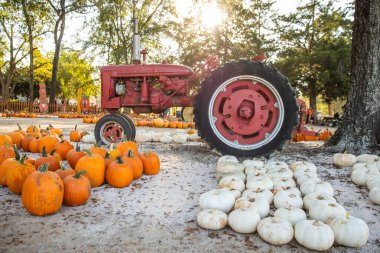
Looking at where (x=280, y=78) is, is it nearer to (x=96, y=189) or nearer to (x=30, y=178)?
(x=96, y=189)

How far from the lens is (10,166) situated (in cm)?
288

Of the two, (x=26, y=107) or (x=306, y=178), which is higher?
(x=26, y=107)

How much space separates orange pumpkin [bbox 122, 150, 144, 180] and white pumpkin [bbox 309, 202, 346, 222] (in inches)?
69.3

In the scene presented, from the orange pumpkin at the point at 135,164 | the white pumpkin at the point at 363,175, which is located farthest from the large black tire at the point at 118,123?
the white pumpkin at the point at 363,175

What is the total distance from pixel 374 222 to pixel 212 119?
7.65 feet

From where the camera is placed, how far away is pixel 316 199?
247cm

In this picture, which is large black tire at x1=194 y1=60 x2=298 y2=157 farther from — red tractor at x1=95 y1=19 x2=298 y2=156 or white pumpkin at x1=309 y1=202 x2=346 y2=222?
white pumpkin at x1=309 y1=202 x2=346 y2=222

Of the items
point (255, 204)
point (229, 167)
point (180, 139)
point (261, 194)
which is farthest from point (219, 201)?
point (180, 139)

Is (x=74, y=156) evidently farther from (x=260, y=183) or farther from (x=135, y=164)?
(x=260, y=183)

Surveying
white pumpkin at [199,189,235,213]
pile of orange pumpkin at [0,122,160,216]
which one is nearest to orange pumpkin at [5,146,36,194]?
pile of orange pumpkin at [0,122,160,216]

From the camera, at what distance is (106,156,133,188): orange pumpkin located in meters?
3.03

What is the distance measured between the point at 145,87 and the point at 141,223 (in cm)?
332

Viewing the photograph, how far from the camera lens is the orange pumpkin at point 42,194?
7.53 feet

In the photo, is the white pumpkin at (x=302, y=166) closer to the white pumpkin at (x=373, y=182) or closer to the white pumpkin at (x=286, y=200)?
the white pumpkin at (x=373, y=182)
